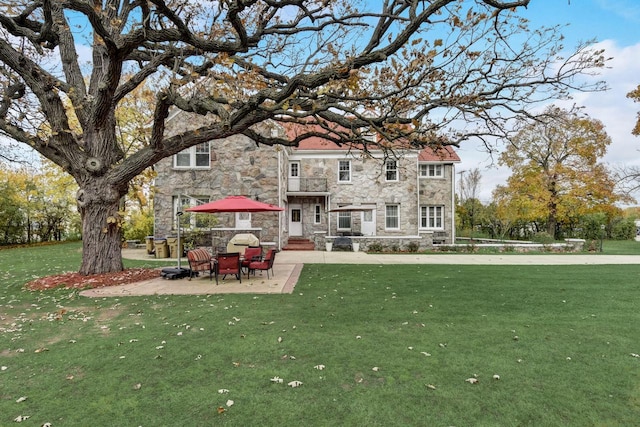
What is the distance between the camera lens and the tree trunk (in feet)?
31.4

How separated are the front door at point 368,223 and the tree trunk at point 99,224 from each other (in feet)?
50.5

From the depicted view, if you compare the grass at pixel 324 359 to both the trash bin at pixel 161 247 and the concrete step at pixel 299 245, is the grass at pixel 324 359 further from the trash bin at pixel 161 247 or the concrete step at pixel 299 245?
the concrete step at pixel 299 245

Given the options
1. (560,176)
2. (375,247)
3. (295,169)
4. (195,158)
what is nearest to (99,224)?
(195,158)

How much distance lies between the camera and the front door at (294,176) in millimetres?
22391

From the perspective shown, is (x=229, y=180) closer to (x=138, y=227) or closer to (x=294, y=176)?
(x=294, y=176)

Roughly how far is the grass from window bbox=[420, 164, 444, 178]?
16.2m

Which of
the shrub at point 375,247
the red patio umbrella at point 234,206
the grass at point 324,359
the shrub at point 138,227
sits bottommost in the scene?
the grass at point 324,359

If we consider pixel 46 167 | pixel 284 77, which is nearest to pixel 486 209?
pixel 284 77

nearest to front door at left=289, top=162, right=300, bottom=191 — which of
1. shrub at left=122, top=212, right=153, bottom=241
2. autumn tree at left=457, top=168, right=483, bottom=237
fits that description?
shrub at left=122, top=212, right=153, bottom=241

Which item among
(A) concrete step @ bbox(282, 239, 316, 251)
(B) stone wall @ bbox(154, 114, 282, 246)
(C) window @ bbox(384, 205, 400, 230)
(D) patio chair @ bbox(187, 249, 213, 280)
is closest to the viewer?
(D) patio chair @ bbox(187, 249, 213, 280)

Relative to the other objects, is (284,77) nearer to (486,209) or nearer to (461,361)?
(461,361)

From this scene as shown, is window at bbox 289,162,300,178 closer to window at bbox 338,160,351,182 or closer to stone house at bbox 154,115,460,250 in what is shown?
stone house at bbox 154,115,460,250

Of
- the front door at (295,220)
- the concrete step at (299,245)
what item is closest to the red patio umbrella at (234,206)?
the concrete step at (299,245)

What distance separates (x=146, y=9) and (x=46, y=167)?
22.8m
